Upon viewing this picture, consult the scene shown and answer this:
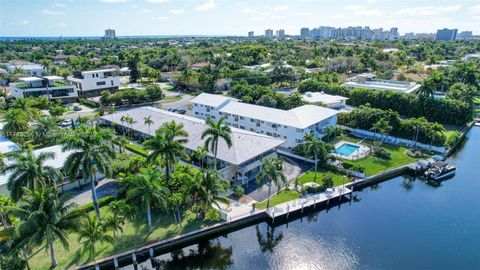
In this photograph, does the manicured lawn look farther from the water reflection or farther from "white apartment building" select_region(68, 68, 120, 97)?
"white apartment building" select_region(68, 68, 120, 97)

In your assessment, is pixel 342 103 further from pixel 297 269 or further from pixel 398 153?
pixel 297 269

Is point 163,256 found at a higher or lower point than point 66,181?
A: lower

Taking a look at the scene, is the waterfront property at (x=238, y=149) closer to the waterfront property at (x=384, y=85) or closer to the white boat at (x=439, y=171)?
the white boat at (x=439, y=171)

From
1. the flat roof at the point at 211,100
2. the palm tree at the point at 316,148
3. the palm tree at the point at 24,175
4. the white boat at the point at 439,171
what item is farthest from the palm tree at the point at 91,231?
the white boat at the point at 439,171

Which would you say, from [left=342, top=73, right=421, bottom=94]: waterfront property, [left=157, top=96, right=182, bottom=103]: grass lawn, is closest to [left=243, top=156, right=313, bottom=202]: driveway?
[left=342, top=73, right=421, bottom=94]: waterfront property

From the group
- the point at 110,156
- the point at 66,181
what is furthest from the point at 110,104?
the point at 110,156
